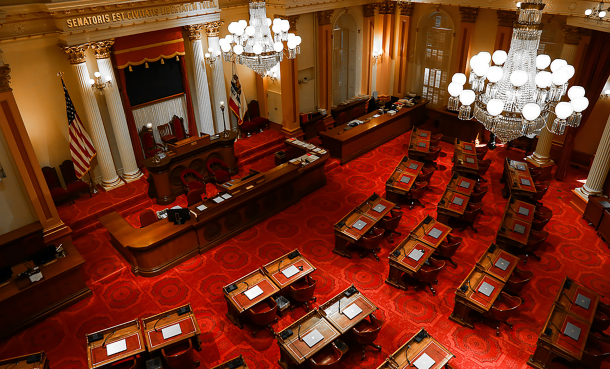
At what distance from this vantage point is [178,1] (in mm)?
10102

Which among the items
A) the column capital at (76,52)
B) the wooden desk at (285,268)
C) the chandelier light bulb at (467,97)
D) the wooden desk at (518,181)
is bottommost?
A: the wooden desk at (285,268)

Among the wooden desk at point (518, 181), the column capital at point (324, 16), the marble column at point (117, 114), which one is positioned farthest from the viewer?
the column capital at point (324, 16)

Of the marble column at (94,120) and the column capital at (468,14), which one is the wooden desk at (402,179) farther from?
the marble column at (94,120)

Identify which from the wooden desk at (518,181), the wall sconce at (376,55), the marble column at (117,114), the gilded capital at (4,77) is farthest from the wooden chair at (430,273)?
the wall sconce at (376,55)

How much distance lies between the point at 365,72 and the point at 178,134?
6.89 metres

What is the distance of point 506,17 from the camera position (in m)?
11.5

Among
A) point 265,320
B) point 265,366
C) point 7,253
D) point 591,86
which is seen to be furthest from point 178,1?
point 591,86

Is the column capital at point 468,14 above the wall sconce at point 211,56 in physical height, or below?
above

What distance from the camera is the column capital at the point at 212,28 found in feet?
36.2

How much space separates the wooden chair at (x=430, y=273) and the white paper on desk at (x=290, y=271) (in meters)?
2.14

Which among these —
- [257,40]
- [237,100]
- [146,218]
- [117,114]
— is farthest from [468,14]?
[146,218]

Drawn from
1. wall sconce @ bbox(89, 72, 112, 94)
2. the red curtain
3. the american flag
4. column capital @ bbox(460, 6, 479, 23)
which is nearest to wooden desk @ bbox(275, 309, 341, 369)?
the american flag

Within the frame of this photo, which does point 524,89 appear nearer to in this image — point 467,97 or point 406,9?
point 467,97

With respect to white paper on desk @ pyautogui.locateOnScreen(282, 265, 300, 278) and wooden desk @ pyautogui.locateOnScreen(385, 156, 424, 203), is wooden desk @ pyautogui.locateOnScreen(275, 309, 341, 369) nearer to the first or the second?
white paper on desk @ pyautogui.locateOnScreen(282, 265, 300, 278)
